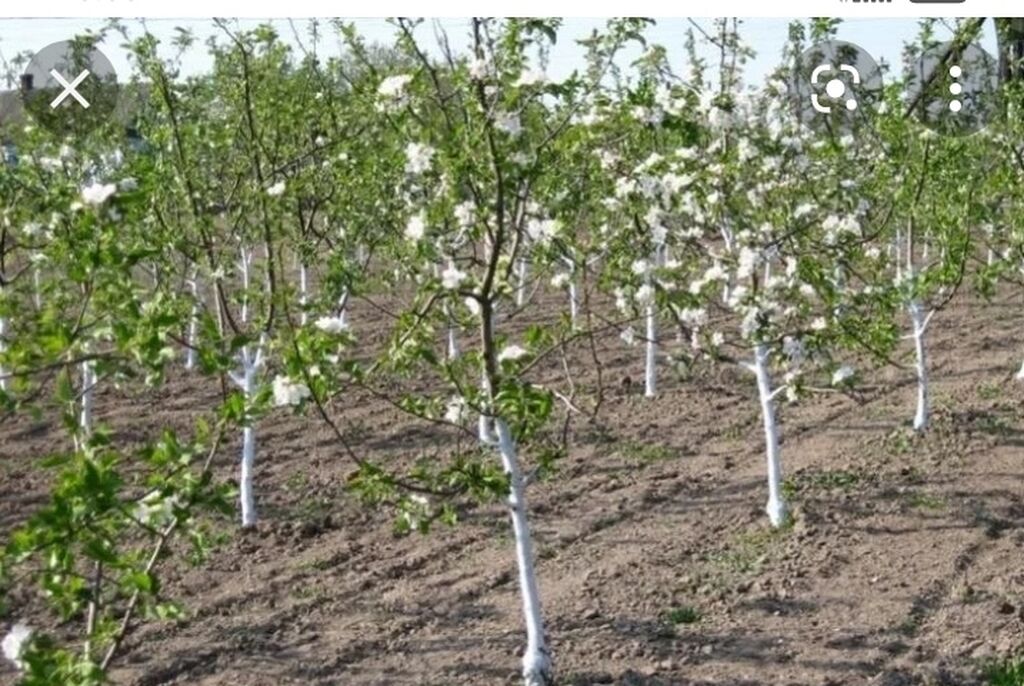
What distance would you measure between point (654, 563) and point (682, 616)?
66 centimetres

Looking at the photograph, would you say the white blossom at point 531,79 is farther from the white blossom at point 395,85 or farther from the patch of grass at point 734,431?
the patch of grass at point 734,431

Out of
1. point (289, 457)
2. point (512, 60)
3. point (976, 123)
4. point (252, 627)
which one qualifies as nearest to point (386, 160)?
point (289, 457)

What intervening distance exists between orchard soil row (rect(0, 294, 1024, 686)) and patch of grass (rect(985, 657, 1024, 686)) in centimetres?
7

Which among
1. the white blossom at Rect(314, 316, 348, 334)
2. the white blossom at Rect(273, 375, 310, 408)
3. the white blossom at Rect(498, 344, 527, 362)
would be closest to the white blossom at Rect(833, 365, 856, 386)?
the white blossom at Rect(498, 344, 527, 362)

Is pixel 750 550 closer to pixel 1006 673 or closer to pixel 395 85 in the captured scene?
pixel 1006 673

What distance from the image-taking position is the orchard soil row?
4.71m

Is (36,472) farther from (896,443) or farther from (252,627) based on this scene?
(896,443)

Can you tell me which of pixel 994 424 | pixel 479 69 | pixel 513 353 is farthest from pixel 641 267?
pixel 994 424

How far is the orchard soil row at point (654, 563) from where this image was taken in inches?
185

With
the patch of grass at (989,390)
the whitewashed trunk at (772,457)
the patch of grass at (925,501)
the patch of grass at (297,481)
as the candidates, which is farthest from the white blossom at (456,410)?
the patch of grass at (989,390)

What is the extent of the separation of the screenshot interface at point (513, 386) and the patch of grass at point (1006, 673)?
0.02 metres

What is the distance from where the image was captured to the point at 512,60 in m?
3.71

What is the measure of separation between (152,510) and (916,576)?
3649 millimetres

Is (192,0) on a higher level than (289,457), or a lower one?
higher
